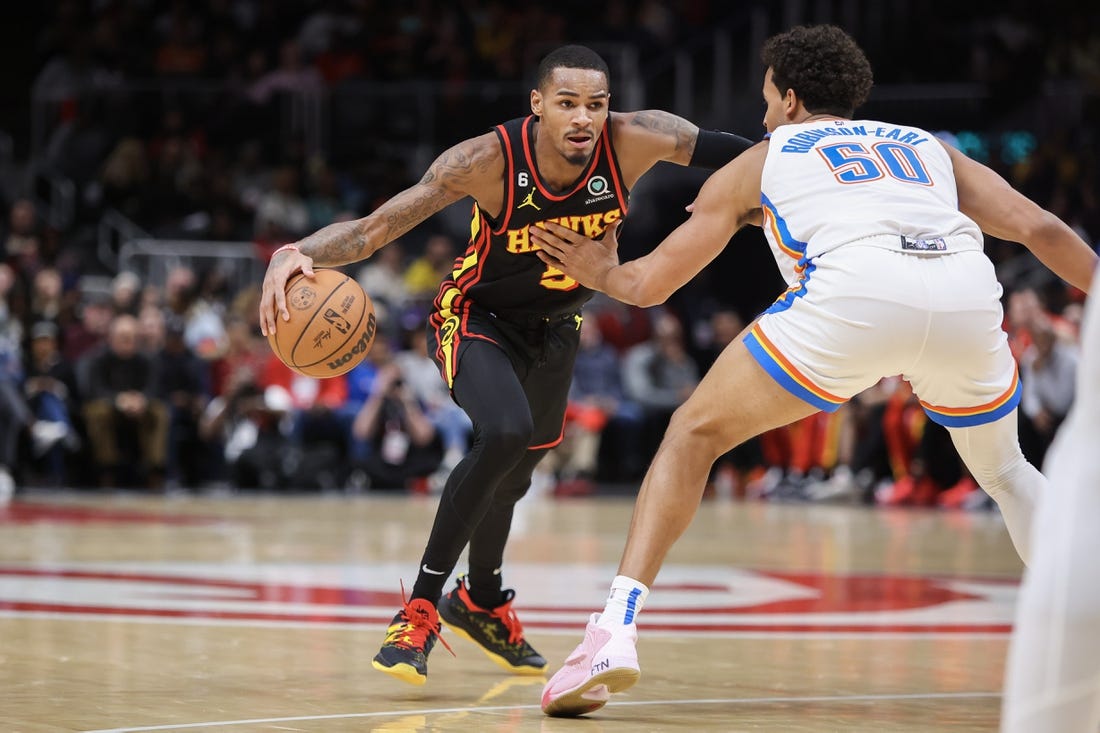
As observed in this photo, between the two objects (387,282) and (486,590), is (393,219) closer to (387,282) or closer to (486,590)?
(486,590)

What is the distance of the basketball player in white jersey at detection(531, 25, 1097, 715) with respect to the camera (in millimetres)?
4012

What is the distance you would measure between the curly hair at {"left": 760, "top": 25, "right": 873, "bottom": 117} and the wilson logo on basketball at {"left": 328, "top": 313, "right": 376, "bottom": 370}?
4.58 feet

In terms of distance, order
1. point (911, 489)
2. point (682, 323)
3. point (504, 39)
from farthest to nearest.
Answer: point (504, 39) < point (682, 323) < point (911, 489)

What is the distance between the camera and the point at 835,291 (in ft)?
13.2

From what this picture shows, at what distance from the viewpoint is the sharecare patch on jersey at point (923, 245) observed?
4.05 meters

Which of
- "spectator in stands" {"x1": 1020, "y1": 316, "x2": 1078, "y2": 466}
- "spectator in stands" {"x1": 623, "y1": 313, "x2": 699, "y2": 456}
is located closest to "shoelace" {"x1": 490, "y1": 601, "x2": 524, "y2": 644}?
"spectator in stands" {"x1": 1020, "y1": 316, "x2": 1078, "y2": 466}

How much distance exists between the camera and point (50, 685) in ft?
14.3

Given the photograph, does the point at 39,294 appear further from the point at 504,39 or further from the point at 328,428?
the point at 504,39

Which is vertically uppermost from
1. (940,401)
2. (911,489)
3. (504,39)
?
(504,39)

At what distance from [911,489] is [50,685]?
11000mm

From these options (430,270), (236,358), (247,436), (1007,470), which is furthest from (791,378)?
(430,270)

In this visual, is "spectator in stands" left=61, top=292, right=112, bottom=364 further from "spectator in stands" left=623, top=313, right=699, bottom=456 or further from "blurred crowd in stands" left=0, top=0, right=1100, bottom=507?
"spectator in stands" left=623, top=313, right=699, bottom=456

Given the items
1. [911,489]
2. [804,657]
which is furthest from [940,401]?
[911,489]

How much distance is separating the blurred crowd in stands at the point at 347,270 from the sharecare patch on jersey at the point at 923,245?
8.53m
